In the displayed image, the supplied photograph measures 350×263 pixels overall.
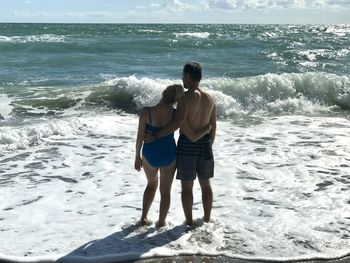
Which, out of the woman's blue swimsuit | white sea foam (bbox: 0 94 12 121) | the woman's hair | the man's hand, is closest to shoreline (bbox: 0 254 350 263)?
the woman's blue swimsuit

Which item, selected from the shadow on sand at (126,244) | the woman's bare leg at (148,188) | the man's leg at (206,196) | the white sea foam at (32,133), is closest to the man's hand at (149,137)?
the woman's bare leg at (148,188)

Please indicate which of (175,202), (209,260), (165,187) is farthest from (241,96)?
(209,260)

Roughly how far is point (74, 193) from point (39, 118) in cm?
623

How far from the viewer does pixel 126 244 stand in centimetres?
534

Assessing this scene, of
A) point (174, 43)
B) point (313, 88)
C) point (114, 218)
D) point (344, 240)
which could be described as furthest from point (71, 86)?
point (174, 43)

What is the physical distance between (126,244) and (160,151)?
3.39 feet

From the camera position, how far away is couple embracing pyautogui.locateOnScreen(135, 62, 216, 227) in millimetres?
5145

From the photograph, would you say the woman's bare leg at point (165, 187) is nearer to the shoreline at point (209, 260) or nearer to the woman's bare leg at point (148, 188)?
the woman's bare leg at point (148, 188)

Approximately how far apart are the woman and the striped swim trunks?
0.07 meters

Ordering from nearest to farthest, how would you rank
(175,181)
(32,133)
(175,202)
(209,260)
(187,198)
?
(209,260) → (187,198) → (175,202) → (175,181) → (32,133)

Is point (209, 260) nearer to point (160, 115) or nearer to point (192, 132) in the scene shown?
point (192, 132)

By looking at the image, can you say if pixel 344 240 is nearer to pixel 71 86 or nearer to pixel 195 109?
pixel 195 109

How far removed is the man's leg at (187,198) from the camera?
553cm

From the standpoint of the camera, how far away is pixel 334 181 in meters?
7.63
